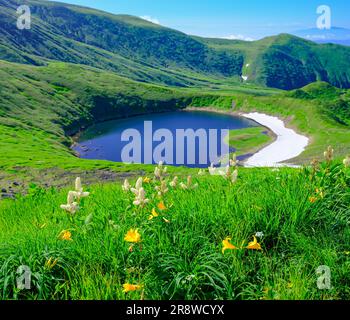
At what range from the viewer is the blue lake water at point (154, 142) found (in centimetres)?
11812

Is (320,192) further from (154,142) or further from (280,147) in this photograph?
(154,142)

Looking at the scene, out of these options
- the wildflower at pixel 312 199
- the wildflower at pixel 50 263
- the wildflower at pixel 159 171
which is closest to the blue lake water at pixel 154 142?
the wildflower at pixel 159 171

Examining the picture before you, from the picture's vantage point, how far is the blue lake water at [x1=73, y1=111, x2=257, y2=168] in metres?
118

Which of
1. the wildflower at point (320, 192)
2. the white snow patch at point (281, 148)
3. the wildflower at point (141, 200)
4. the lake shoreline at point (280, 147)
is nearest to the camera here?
the wildflower at point (141, 200)

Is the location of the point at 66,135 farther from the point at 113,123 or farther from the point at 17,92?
the point at 113,123

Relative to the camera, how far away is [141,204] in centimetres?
706

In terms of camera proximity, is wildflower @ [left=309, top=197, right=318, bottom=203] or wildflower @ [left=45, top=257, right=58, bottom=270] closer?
wildflower @ [left=45, top=257, right=58, bottom=270]

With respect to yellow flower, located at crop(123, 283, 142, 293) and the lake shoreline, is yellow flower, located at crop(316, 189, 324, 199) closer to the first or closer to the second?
yellow flower, located at crop(123, 283, 142, 293)

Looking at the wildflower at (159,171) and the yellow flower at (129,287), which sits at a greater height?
the wildflower at (159,171)

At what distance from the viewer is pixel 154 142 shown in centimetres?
14425

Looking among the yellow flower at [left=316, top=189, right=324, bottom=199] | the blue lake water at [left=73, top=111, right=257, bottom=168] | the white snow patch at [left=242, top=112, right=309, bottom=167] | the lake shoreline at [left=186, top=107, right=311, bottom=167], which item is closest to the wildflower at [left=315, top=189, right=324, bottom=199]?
the yellow flower at [left=316, top=189, right=324, bottom=199]

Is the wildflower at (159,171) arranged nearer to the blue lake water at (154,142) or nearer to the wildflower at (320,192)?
the wildflower at (320,192)

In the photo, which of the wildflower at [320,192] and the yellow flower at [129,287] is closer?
the yellow flower at [129,287]

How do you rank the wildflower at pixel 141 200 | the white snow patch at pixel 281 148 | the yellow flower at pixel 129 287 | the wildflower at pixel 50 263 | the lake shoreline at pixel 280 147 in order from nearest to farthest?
the yellow flower at pixel 129 287
the wildflower at pixel 50 263
the wildflower at pixel 141 200
the lake shoreline at pixel 280 147
the white snow patch at pixel 281 148
